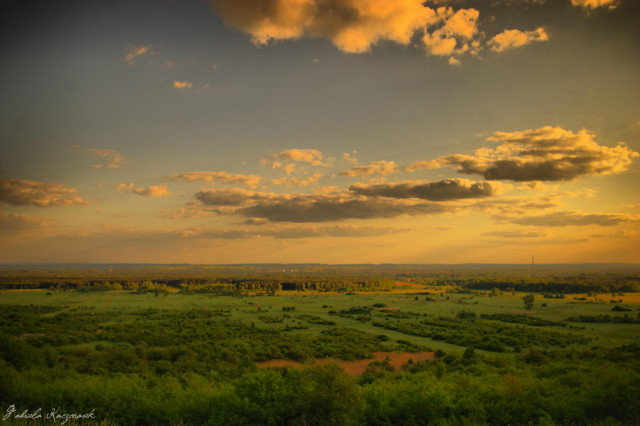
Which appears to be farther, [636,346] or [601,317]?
[601,317]

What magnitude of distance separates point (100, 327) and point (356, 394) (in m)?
48.1

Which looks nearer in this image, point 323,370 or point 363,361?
point 323,370

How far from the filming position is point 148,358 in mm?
32094

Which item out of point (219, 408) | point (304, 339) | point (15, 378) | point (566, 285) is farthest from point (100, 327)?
point (566, 285)

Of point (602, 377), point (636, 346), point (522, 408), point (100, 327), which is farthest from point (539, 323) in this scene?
point (100, 327)

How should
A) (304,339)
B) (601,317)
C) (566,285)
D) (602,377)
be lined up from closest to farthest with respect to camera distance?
(602,377) < (304,339) < (601,317) < (566,285)

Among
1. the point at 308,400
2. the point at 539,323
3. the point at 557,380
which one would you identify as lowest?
the point at 539,323

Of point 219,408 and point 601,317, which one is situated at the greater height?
point 219,408

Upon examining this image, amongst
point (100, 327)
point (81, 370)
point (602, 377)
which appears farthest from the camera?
point (100, 327)

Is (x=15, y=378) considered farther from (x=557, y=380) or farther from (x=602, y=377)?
(x=602, y=377)

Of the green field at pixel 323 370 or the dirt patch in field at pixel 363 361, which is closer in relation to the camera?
the green field at pixel 323 370

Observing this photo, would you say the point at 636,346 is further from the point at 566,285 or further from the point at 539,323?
the point at 566,285

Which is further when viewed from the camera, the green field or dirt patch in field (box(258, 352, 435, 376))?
dirt patch in field (box(258, 352, 435, 376))

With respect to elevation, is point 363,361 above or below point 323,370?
below
